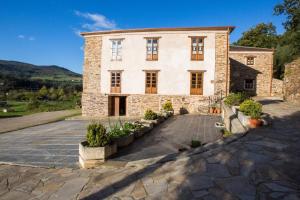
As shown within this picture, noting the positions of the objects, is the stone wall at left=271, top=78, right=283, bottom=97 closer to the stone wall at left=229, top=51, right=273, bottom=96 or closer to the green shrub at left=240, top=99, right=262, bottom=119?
the stone wall at left=229, top=51, right=273, bottom=96

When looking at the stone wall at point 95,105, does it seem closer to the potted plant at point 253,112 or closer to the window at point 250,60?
the potted plant at point 253,112

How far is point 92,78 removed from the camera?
919 inches

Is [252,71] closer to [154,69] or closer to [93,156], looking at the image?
[154,69]

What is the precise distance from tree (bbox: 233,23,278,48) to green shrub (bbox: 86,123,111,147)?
39794mm

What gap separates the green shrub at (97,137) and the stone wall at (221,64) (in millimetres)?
15919

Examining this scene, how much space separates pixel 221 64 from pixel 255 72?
927cm

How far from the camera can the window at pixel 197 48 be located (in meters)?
20.5

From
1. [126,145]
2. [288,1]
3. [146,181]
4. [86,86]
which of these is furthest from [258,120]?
[86,86]

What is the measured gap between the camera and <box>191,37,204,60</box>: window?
67.1 feet

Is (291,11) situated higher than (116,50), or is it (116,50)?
(291,11)

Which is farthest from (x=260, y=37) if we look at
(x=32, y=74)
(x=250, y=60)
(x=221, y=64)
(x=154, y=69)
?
(x=32, y=74)

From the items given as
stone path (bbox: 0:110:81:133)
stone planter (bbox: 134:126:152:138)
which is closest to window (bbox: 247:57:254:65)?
stone planter (bbox: 134:126:152:138)

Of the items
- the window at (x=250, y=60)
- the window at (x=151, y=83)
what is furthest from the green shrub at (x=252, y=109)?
the window at (x=250, y=60)

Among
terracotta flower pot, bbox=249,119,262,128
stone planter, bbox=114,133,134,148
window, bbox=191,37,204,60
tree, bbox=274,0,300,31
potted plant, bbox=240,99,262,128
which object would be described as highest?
tree, bbox=274,0,300,31
